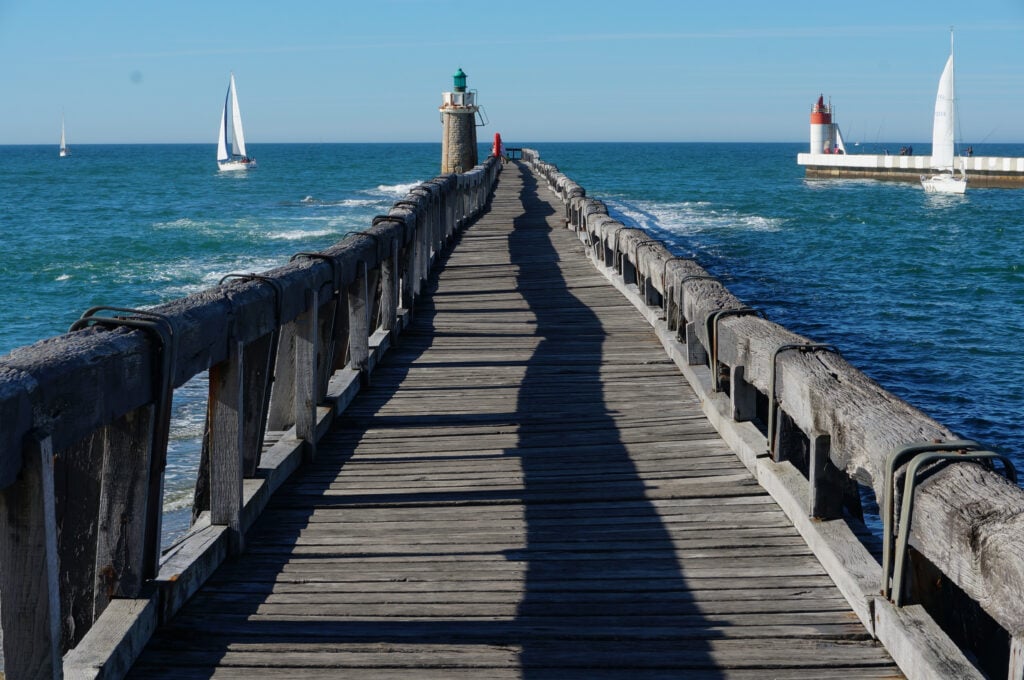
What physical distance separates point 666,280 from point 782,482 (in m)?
3.42

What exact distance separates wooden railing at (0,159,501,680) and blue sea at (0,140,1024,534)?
3.62 m

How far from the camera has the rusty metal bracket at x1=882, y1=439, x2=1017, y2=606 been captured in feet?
9.60

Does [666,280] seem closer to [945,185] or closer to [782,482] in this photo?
[782,482]

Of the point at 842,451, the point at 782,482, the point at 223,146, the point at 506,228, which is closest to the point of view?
the point at 842,451

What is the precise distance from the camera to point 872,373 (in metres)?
16.5

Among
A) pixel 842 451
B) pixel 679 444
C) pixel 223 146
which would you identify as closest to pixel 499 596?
pixel 842 451

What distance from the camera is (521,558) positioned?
408 centimetres

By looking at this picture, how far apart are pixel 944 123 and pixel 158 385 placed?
7587 cm

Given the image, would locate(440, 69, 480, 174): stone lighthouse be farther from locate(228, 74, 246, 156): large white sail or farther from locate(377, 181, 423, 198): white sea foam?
locate(228, 74, 246, 156): large white sail

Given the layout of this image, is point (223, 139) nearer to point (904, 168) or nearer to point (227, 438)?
point (904, 168)

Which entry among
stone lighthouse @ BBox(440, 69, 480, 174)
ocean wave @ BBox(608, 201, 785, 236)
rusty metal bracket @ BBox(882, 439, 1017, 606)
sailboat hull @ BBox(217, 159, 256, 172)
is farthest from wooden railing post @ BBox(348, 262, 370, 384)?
sailboat hull @ BBox(217, 159, 256, 172)

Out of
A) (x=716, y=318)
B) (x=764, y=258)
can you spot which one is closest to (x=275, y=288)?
(x=716, y=318)

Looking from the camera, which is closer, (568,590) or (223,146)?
(568,590)

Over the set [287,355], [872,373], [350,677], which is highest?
[287,355]
